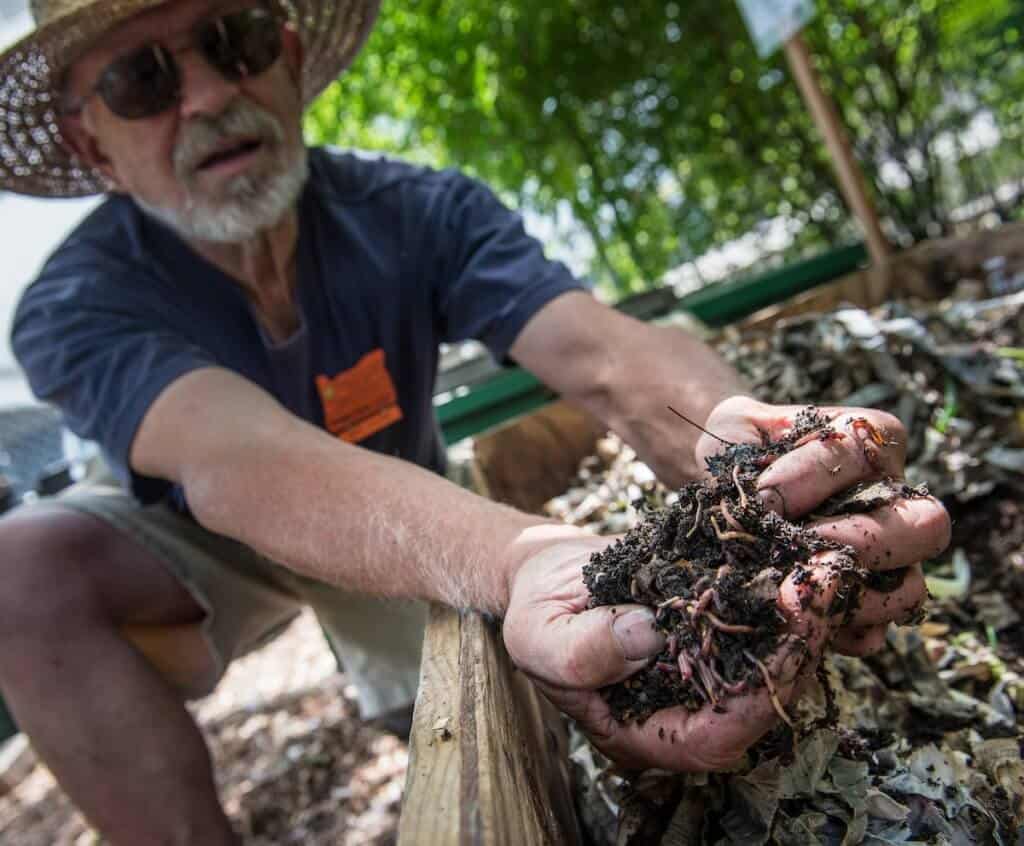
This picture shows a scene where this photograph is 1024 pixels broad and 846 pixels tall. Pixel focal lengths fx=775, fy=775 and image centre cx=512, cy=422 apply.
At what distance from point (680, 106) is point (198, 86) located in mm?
4006

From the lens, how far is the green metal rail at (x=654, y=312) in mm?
3617

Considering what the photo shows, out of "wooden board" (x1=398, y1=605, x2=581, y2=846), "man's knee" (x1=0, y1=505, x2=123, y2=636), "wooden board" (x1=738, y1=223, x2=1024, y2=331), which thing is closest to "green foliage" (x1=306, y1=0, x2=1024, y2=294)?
"wooden board" (x1=738, y1=223, x2=1024, y2=331)

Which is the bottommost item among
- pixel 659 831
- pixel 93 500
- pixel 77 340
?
pixel 659 831

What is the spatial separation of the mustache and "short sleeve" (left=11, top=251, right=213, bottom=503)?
36cm

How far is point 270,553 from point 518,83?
4534 mm

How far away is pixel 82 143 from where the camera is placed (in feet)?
7.91

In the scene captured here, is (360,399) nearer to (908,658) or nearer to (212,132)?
(212,132)

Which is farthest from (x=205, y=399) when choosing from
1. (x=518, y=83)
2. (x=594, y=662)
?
(x=518, y=83)

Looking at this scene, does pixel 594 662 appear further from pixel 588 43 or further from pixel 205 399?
pixel 588 43

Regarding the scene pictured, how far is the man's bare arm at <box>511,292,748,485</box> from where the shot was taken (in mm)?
1733

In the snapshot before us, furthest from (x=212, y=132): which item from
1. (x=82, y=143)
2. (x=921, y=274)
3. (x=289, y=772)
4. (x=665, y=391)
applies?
(x=921, y=274)

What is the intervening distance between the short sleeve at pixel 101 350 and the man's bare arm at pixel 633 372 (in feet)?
3.03

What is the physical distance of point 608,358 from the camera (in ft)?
6.53

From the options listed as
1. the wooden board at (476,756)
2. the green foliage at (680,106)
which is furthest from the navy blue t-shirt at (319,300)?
the green foliage at (680,106)
